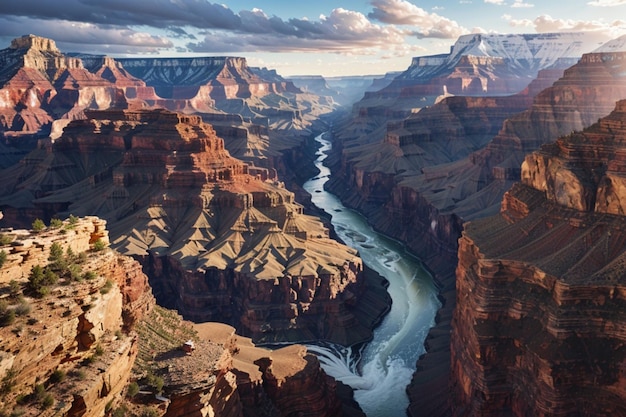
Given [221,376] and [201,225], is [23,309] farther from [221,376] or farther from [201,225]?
[201,225]

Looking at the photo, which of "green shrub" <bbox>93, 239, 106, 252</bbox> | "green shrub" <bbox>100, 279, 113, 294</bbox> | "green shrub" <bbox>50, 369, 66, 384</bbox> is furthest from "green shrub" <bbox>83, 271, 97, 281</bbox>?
"green shrub" <bbox>50, 369, 66, 384</bbox>

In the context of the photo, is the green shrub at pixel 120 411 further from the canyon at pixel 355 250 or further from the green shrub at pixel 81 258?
the green shrub at pixel 81 258

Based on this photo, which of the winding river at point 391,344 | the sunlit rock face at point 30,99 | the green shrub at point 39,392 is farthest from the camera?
the sunlit rock face at point 30,99

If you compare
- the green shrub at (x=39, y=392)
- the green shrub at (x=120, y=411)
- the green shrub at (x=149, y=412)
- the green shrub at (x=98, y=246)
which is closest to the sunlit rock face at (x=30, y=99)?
the green shrub at (x=98, y=246)

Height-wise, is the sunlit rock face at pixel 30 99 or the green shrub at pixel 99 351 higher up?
the green shrub at pixel 99 351

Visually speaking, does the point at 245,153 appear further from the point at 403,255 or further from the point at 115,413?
the point at 115,413
